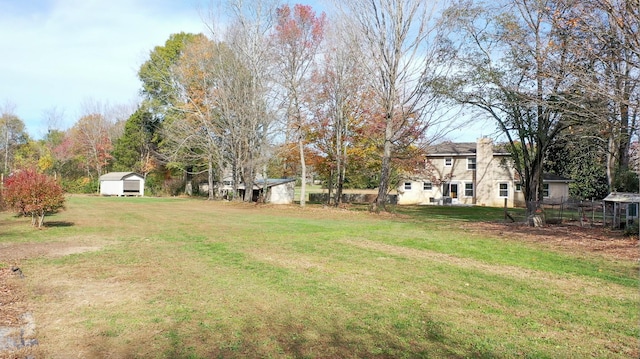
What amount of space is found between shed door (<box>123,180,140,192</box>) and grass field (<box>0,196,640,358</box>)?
3712 cm

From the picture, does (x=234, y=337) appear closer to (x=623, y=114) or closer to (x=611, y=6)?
(x=611, y=6)

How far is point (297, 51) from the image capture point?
95.2ft

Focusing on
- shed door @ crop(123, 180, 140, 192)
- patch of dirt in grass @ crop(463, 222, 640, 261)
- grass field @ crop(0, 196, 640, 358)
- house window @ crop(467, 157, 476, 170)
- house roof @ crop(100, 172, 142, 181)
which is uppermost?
house window @ crop(467, 157, 476, 170)

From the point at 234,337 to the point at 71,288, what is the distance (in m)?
3.79

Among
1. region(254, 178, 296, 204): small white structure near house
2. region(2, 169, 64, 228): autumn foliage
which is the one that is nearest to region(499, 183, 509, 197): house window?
region(254, 178, 296, 204): small white structure near house

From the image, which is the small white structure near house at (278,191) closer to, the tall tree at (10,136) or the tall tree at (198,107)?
the tall tree at (198,107)

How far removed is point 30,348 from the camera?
4.40 metres

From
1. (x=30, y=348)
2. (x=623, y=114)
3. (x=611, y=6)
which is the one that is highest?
(x=611, y=6)

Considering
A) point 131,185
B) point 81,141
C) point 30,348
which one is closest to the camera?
point 30,348

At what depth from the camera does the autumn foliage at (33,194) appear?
14977 millimetres

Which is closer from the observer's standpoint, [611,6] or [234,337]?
[234,337]

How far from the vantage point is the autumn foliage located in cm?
1498

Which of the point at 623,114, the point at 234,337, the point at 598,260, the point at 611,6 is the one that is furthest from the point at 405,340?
Result: the point at 623,114

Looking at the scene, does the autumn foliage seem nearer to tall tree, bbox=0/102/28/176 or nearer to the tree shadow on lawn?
the tree shadow on lawn
